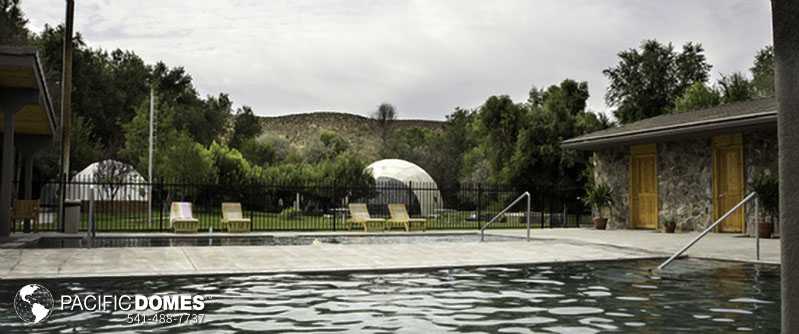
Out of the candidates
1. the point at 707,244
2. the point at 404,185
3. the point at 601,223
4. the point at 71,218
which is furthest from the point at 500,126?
the point at 71,218

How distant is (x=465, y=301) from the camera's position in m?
7.41

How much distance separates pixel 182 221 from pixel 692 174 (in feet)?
44.0

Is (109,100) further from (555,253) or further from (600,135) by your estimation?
(555,253)

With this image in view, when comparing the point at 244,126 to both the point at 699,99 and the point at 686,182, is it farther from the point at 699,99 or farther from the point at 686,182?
the point at 686,182

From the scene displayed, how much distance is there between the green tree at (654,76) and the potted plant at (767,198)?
2188cm

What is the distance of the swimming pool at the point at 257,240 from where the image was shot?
15.2 meters

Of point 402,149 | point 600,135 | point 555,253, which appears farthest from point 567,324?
point 402,149

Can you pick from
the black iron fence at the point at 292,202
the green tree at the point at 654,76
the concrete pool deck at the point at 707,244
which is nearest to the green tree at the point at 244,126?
the black iron fence at the point at 292,202

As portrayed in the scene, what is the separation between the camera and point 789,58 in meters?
1.57

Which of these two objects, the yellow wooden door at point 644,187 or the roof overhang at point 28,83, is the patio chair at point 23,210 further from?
the yellow wooden door at point 644,187

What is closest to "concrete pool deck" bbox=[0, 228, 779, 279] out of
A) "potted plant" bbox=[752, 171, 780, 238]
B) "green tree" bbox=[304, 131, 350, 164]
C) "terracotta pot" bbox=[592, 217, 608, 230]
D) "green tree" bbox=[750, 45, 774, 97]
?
"potted plant" bbox=[752, 171, 780, 238]

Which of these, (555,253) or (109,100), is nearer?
(555,253)

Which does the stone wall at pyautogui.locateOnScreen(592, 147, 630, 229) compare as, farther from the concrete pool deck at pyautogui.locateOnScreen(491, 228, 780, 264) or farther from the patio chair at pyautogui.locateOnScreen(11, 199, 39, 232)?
the patio chair at pyautogui.locateOnScreen(11, 199, 39, 232)

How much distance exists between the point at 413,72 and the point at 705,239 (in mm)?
21770
